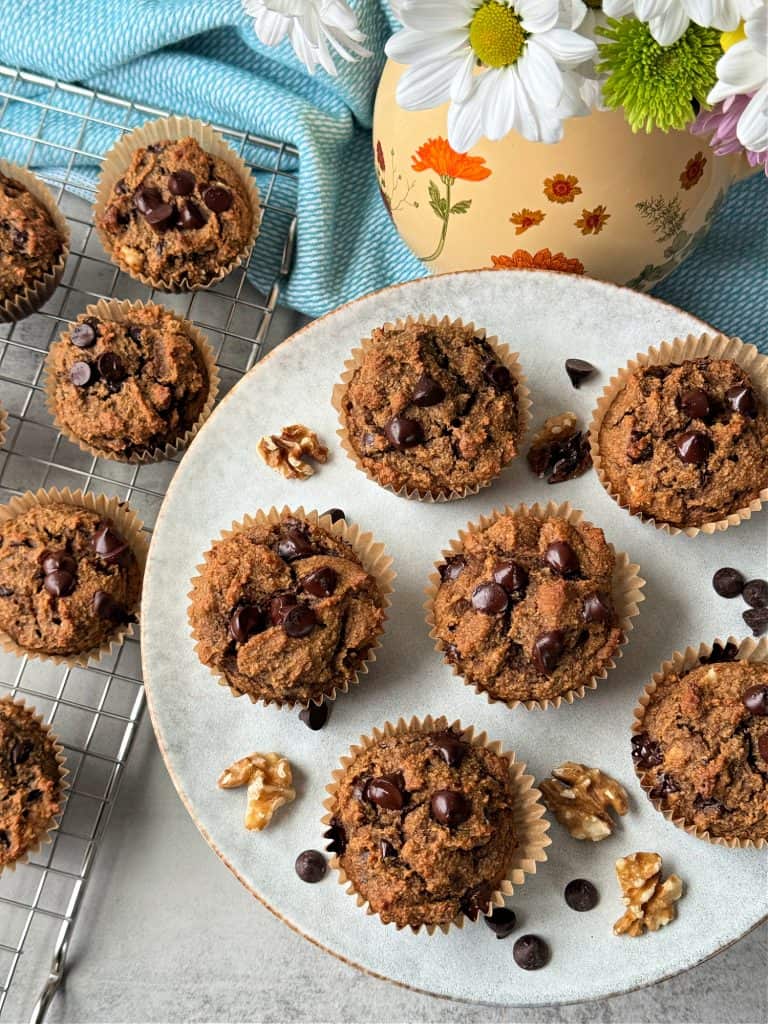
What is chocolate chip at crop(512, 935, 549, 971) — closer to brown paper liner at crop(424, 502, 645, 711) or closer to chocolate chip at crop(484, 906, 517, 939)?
chocolate chip at crop(484, 906, 517, 939)

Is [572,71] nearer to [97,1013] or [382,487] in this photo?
[382,487]

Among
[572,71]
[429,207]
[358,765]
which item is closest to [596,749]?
[358,765]

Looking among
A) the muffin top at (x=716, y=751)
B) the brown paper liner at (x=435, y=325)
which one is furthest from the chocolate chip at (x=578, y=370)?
the muffin top at (x=716, y=751)

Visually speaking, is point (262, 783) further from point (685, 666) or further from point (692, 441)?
point (692, 441)

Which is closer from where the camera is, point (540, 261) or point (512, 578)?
point (512, 578)

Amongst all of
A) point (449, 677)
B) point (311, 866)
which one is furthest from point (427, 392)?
point (311, 866)

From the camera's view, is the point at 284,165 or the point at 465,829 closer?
the point at 465,829

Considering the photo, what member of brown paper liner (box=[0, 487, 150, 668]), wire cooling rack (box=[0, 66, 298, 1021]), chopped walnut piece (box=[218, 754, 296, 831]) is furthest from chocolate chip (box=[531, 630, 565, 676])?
wire cooling rack (box=[0, 66, 298, 1021])
